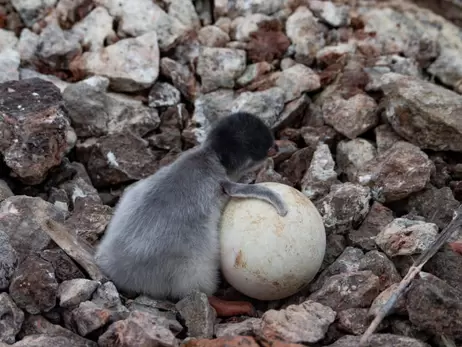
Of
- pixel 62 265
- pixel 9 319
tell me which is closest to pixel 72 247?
pixel 62 265

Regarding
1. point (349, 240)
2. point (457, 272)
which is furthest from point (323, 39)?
point (457, 272)

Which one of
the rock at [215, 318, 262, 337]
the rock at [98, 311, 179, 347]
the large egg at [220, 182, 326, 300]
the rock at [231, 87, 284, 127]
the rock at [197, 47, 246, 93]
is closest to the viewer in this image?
the rock at [98, 311, 179, 347]

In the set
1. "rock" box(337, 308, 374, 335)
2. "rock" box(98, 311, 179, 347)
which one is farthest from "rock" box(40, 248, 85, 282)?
"rock" box(337, 308, 374, 335)

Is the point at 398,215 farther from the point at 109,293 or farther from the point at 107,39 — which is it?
the point at 107,39

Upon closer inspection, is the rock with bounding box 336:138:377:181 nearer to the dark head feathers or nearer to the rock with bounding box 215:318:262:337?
the dark head feathers

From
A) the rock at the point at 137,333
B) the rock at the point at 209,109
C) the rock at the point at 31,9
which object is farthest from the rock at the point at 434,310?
the rock at the point at 31,9

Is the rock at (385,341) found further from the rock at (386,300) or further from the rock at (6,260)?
the rock at (6,260)
